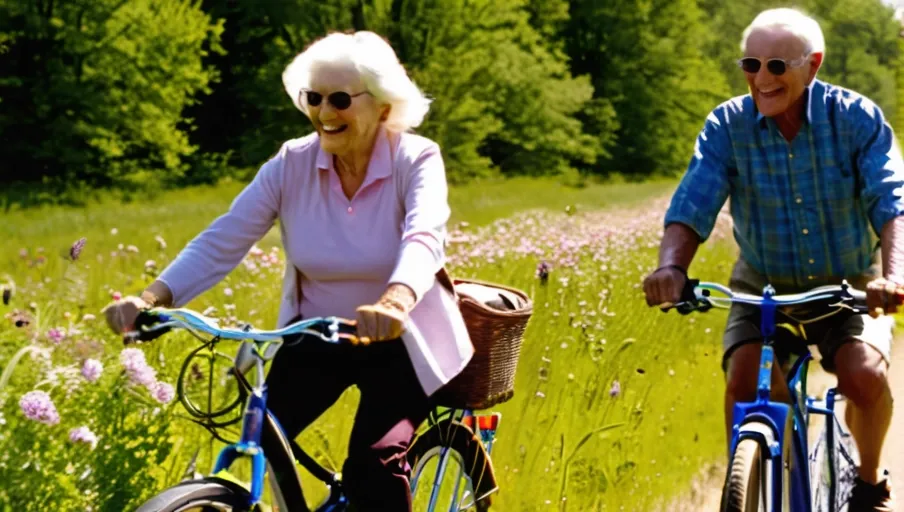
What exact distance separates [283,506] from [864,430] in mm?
1830

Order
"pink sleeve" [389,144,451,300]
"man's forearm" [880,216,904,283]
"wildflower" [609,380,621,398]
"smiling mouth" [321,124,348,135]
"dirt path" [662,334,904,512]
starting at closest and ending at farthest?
1. "pink sleeve" [389,144,451,300]
2. "smiling mouth" [321,124,348,135]
3. "man's forearm" [880,216,904,283]
4. "dirt path" [662,334,904,512]
5. "wildflower" [609,380,621,398]

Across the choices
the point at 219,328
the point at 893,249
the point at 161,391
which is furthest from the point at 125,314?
the point at 893,249

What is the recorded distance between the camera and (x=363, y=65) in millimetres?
3396

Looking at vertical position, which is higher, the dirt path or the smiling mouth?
the smiling mouth

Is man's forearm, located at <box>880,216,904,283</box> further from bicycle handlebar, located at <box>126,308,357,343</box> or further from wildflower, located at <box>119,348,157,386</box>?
wildflower, located at <box>119,348,157,386</box>

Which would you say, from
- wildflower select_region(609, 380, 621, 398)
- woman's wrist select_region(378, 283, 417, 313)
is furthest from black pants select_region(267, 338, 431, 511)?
wildflower select_region(609, 380, 621, 398)

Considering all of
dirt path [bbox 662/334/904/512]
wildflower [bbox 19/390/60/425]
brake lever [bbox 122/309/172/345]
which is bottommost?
dirt path [bbox 662/334/904/512]

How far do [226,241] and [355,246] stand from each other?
0.34 m

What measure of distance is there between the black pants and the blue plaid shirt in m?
1.07

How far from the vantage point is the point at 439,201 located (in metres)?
3.42


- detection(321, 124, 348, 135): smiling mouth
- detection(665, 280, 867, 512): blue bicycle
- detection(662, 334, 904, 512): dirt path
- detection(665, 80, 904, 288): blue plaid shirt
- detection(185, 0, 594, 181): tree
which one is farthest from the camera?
detection(185, 0, 594, 181): tree

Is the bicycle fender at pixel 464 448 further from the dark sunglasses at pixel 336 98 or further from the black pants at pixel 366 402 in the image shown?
the dark sunglasses at pixel 336 98

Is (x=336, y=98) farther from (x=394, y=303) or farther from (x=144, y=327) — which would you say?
(x=144, y=327)

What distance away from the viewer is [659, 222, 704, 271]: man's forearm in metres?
3.83
